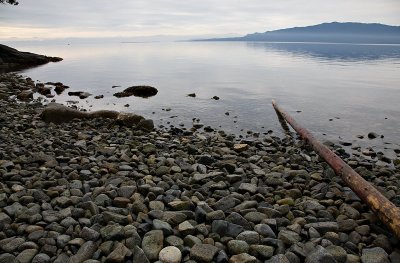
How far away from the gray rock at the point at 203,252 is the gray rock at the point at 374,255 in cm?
227

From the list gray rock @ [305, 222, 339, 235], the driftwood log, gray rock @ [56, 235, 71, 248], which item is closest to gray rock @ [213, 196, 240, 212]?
gray rock @ [305, 222, 339, 235]

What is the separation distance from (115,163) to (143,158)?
100 cm

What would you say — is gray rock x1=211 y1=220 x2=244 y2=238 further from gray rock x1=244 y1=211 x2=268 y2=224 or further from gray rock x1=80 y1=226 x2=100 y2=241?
gray rock x1=80 y1=226 x2=100 y2=241

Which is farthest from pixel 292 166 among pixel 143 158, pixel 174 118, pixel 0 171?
pixel 174 118

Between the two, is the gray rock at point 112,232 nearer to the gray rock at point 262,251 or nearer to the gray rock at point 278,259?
the gray rock at point 262,251

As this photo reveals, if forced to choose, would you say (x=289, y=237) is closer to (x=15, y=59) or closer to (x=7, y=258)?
(x=7, y=258)

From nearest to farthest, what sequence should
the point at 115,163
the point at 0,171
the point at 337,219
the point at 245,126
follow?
the point at 337,219 → the point at 0,171 → the point at 115,163 → the point at 245,126

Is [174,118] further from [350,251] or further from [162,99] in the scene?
[350,251]

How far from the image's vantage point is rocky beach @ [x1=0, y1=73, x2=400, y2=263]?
5156 millimetres

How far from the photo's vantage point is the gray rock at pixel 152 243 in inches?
197

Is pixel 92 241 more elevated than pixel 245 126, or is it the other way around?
pixel 92 241

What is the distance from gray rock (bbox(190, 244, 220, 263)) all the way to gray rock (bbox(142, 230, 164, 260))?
0.52m

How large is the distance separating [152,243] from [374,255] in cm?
342

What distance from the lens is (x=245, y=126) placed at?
56.2 feet
